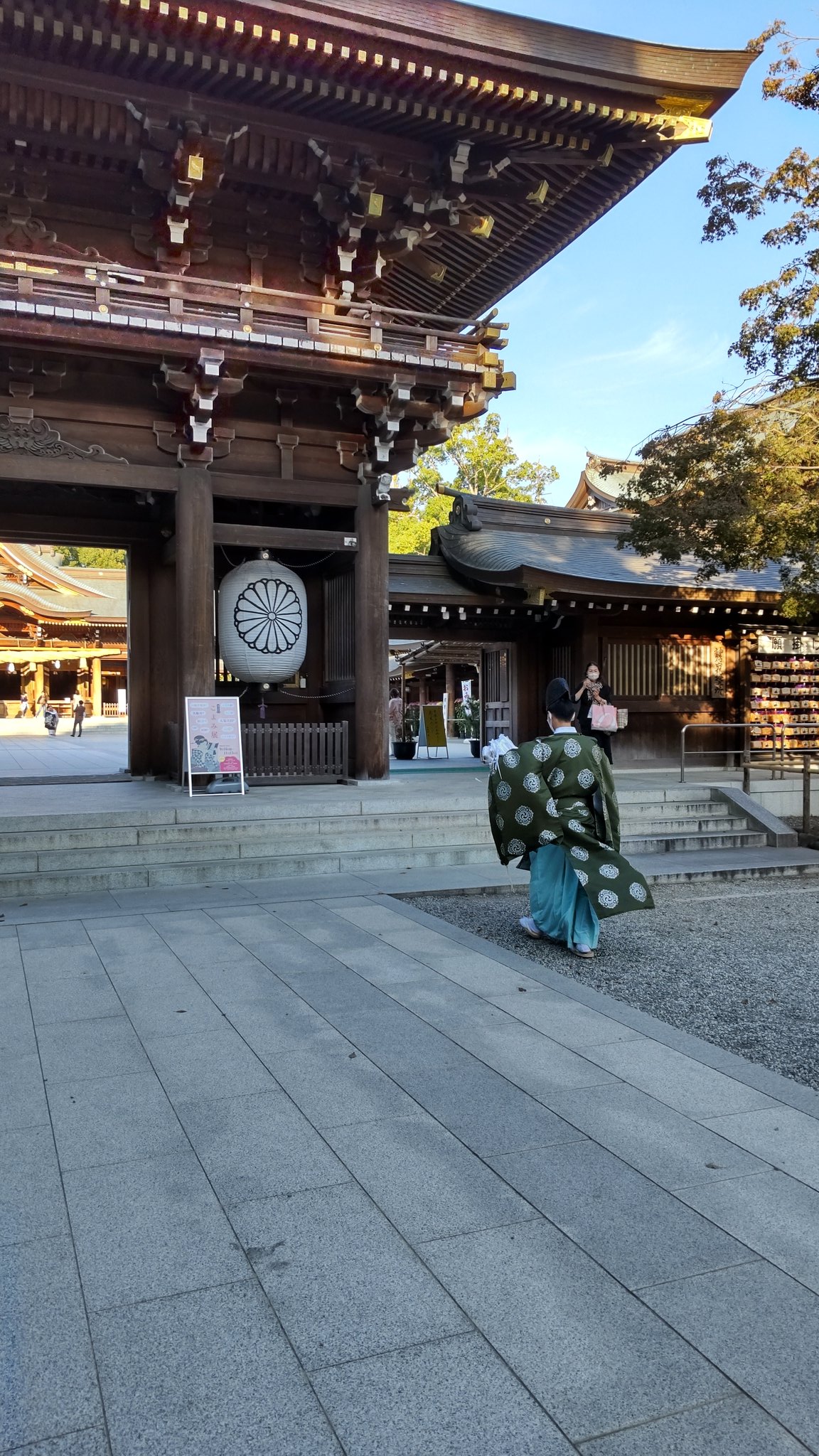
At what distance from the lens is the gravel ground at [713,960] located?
4246 millimetres

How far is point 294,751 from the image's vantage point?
10500 mm

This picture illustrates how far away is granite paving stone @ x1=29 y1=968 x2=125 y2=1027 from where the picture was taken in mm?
4164

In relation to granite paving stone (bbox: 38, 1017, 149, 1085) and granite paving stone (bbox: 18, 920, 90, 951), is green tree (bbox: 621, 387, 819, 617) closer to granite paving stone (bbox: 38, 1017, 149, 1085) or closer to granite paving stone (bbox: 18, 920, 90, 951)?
granite paving stone (bbox: 18, 920, 90, 951)

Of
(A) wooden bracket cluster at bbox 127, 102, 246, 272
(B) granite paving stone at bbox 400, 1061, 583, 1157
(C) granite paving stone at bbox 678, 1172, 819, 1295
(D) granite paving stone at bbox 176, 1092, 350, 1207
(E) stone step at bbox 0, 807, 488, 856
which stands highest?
(A) wooden bracket cluster at bbox 127, 102, 246, 272

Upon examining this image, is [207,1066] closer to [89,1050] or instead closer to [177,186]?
[89,1050]

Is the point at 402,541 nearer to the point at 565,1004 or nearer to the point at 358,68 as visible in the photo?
the point at 358,68

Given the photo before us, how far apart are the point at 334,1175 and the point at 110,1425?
1.03 metres

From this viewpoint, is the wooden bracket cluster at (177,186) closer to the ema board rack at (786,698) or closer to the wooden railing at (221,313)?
the wooden railing at (221,313)

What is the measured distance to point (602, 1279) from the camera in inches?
89.4

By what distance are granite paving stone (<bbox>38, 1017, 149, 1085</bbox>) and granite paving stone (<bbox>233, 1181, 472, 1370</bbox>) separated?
3.95ft

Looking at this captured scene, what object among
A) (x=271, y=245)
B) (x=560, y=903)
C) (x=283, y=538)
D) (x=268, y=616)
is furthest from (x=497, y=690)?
(x=560, y=903)

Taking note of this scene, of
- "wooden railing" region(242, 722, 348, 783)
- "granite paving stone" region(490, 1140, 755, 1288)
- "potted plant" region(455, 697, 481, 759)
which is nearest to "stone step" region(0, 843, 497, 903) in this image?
"wooden railing" region(242, 722, 348, 783)

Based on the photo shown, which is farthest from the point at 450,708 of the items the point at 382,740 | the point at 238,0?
the point at 238,0

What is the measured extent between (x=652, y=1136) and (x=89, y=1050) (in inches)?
85.7
